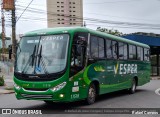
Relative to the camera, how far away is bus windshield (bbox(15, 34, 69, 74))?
1249 centimetres

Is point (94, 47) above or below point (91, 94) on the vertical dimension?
above

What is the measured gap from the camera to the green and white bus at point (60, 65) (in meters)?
12.3

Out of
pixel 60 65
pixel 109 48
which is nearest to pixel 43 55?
pixel 60 65

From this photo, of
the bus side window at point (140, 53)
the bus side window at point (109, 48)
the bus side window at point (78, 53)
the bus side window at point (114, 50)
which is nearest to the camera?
the bus side window at point (78, 53)

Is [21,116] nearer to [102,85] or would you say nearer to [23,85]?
[23,85]

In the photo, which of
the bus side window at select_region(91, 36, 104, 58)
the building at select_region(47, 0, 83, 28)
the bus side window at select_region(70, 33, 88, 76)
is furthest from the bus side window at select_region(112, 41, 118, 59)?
the building at select_region(47, 0, 83, 28)

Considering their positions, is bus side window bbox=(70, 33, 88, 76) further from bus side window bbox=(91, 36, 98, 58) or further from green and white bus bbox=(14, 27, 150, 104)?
bus side window bbox=(91, 36, 98, 58)

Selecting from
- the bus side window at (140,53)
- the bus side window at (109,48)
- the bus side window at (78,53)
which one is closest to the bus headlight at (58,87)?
A: the bus side window at (78,53)

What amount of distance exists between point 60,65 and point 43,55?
0.81 m

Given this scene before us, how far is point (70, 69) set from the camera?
41.3 ft

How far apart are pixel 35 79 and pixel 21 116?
1.65 m

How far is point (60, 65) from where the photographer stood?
1244 cm

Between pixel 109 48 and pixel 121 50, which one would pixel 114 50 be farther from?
pixel 121 50

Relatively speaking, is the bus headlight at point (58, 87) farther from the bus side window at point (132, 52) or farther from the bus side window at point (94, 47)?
the bus side window at point (132, 52)
